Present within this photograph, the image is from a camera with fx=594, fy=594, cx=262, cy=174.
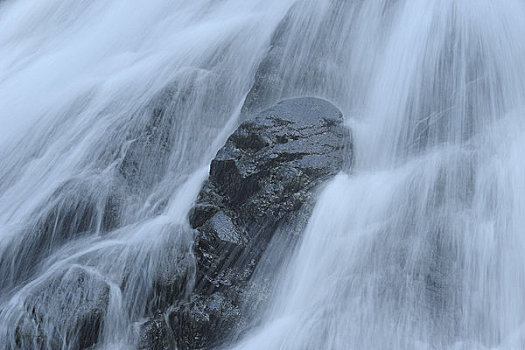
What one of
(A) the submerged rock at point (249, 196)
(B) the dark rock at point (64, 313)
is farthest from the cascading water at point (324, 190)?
(A) the submerged rock at point (249, 196)

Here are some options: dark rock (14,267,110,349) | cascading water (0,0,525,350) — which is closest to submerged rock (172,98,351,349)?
cascading water (0,0,525,350)

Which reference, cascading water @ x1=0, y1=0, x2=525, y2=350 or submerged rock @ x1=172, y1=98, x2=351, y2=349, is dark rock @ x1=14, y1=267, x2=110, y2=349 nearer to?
cascading water @ x1=0, y1=0, x2=525, y2=350

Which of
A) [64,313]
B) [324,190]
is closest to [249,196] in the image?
[324,190]

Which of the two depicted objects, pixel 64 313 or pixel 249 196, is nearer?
pixel 64 313

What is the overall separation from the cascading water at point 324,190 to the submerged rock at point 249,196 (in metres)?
0.22

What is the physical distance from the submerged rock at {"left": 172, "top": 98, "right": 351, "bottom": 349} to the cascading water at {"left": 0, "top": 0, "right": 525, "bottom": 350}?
0.22 metres

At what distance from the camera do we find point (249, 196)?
5.97 meters

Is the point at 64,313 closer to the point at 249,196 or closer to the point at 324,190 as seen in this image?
the point at 249,196

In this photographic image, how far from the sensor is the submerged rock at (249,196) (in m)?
5.49

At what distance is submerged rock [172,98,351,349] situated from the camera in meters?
5.49

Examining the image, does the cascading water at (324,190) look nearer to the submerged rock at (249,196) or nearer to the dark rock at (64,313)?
the dark rock at (64,313)

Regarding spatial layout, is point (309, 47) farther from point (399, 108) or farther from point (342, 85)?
point (399, 108)

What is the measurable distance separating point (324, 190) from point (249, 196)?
0.77m

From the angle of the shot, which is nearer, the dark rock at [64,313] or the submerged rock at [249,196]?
the dark rock at [64,313]
